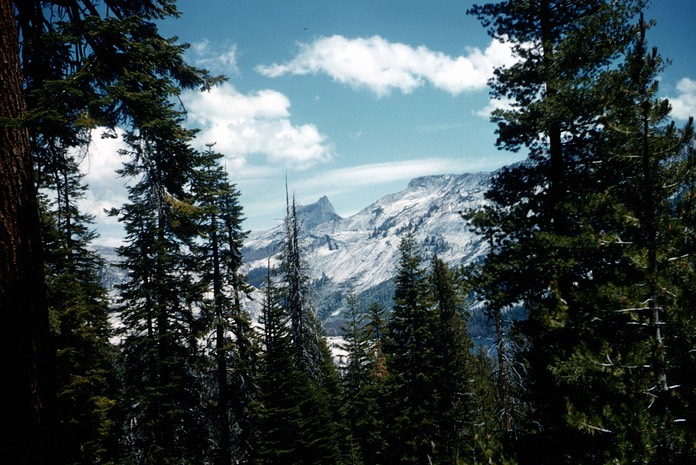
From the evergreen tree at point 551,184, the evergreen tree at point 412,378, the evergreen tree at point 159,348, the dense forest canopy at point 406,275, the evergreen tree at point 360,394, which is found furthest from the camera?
the evergreen tree at point 360,394

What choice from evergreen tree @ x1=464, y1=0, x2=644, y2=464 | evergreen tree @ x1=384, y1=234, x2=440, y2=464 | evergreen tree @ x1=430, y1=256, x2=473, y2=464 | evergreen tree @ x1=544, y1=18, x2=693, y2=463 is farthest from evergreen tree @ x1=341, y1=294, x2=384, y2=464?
evergreen tree @ x1=544, y1=18, x2=693, y2=463

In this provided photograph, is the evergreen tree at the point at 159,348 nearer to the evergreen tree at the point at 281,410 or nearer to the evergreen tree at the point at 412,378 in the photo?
the evergreen tree at the point at 281,410

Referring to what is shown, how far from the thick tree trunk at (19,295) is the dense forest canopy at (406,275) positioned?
0.01 meters

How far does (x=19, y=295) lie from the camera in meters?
2.75

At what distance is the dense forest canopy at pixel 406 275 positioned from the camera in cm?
425

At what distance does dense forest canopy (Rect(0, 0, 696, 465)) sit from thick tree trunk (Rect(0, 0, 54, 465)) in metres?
0.01

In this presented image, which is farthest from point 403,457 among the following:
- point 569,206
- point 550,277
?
point 569,206

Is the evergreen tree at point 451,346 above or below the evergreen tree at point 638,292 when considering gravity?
below

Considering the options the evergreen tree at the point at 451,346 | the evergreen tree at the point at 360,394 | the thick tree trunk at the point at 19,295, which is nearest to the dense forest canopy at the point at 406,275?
the thick tree trunk at the point at 19,295

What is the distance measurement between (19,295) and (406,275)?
18.2 metres

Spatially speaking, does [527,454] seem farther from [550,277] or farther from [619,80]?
[619,80]

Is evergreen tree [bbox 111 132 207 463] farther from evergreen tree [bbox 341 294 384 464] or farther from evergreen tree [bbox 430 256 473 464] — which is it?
evergreen tree [bbox 430 256 473 464]

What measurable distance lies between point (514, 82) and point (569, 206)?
5.28 meters

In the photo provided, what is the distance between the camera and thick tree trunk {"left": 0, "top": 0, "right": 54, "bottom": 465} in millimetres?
2572
